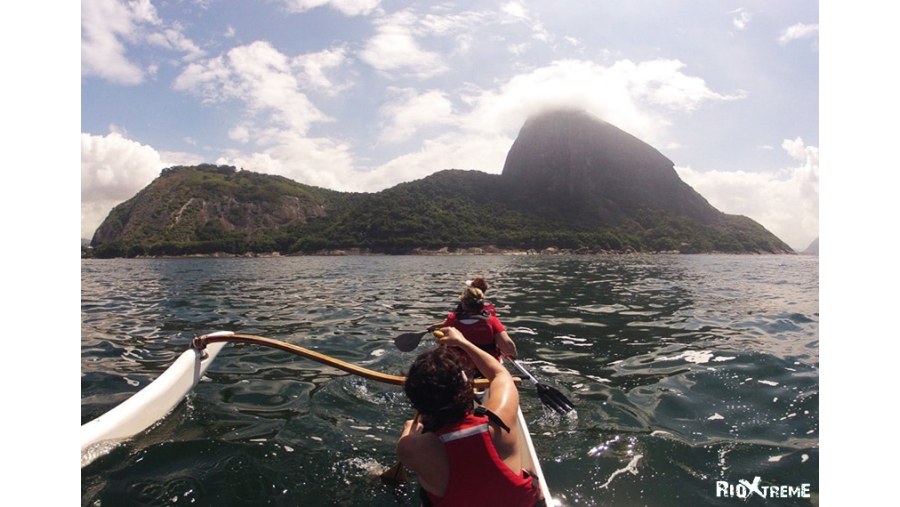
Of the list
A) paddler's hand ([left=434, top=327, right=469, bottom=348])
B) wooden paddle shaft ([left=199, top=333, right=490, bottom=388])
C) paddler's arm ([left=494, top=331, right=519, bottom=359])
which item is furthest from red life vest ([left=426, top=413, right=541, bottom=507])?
paddler's arm ([left=494, top=331, right=519, bottom=359])

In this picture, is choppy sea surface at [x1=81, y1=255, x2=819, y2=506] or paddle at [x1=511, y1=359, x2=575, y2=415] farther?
paddle at [x1=511, y1=359, x2=575, y2=415]

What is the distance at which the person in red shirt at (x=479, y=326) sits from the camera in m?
8.00

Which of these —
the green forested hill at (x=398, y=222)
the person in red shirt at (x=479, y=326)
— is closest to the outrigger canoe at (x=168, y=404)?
the person in red shirt at (x=479, y=326)

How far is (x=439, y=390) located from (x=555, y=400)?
4.02 metres

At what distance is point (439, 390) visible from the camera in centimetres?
335

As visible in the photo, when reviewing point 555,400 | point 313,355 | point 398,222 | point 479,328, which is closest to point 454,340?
point 555,400

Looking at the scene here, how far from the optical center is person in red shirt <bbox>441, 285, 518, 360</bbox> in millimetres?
7996

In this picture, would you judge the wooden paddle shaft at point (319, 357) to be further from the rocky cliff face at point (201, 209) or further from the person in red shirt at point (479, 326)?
the rocky cliff face at point (201, 209)

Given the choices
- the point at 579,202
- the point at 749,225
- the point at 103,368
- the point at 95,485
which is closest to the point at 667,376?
the point at 95,485

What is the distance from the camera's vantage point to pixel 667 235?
15625cm

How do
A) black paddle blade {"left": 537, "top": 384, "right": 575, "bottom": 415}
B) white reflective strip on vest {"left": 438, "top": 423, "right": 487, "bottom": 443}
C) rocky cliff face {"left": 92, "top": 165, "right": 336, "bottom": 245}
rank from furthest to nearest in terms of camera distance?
Answer: rocky cliff face {"left": 92, "top": 165, "right": 336, "bottom": 245}, black paddle blade {"left": 537, "top": 384, "right": 575, "bottom": 415}, white reflective strip on vest {"left": 438, "top": 423, "right": 487, "bottom": 443}

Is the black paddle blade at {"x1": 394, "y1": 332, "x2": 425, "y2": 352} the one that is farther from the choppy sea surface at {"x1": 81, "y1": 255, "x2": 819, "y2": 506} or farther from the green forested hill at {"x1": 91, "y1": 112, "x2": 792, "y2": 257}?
the green forested hill at {"x1": 91, "y1": 112, "x2": 792, "y2": 257}

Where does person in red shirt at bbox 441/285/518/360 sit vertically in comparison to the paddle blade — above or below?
above

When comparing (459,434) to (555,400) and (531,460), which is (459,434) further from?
(555,400)
